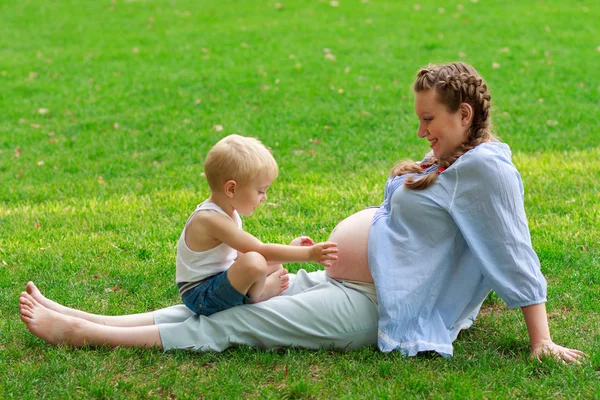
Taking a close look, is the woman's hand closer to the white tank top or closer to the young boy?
the young boy

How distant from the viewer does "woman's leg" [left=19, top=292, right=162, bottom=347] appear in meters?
3.74

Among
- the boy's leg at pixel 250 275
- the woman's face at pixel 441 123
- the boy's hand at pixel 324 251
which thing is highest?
the woman's face at pixel 441 123

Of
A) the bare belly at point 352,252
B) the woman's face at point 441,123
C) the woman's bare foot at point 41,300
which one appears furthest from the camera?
the woman's bare foot at point 41,300

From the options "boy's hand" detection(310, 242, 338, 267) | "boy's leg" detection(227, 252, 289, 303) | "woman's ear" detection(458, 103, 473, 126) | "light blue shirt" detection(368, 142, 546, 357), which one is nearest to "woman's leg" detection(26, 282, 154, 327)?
"boy's leg" detection(227, 252, 289, 303)

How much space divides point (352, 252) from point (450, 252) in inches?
18.6

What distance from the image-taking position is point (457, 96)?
3.58 m

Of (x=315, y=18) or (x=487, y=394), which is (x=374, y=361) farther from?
(x=315, y=18)

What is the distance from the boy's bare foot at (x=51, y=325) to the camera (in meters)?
3.75

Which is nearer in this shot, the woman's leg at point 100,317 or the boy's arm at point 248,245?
the boy's arm at point 248,245

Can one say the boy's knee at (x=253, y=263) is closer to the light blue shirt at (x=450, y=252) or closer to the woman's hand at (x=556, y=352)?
the light blue shirt at (x=450, y=252)

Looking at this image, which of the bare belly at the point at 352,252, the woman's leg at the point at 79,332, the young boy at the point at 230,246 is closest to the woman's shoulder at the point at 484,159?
the bare belly at the point at 352,252

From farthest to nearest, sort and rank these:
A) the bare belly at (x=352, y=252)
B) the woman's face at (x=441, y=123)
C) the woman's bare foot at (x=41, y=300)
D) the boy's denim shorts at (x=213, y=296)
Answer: the woman's bare foot at (x=41, y=300), the bare belly at (x=352, y=252), the boy's denim shorts at (x=213, y=296), the woman's face at (x=441, y=123)

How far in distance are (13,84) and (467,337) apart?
7.85 m

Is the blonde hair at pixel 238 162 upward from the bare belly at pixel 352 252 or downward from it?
upward
